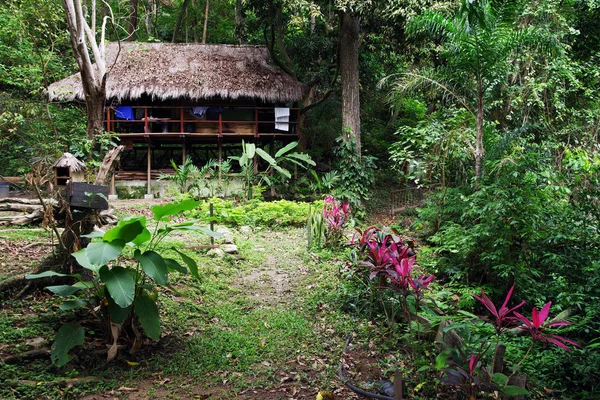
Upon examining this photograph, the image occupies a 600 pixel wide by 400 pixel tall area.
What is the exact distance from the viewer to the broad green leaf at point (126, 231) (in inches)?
136

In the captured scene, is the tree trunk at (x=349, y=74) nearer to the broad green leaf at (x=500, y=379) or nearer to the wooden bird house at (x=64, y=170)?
the wooden bird house at (x=64, y=170)

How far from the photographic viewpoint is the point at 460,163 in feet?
30.1

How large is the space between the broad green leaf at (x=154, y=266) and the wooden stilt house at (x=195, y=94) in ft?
37.9

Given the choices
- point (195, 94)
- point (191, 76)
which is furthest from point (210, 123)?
point (191, 76)

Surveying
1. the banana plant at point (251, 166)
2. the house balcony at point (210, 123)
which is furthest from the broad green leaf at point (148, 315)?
the house balcony at point (210, 123)

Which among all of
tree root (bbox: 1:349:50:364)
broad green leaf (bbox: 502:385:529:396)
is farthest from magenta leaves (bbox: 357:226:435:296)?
tree root (bbox: 1:349:50:364)

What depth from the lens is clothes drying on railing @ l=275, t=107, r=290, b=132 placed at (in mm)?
15422

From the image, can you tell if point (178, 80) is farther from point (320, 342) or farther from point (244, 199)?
point (320, 342)

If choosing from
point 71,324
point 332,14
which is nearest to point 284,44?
point 332,14

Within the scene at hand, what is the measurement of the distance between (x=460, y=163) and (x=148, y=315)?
716 centimetres

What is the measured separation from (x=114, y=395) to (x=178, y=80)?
12.7 m

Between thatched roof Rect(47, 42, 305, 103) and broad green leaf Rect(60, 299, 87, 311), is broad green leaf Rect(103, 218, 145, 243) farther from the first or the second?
thatched roof Rect(47, 42, 305, 103)

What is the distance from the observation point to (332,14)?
15461 millimetres

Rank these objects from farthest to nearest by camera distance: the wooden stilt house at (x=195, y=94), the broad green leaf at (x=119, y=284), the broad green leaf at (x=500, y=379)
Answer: the wooden stilt house at (x=195, y=94)
the broad green leaf at (x=119, y=284)
the broad green leaf at (x=500, y=379)
